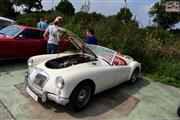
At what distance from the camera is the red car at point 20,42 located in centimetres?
707

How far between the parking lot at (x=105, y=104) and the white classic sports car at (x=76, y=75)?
294 mm

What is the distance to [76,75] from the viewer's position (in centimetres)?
436

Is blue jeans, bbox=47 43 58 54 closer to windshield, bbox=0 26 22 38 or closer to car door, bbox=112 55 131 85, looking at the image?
windshield, bbox=0 26 22 38

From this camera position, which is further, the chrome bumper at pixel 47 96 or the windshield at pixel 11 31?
the windshield at pixel 11 31

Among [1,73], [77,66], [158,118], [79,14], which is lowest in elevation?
[158,118]

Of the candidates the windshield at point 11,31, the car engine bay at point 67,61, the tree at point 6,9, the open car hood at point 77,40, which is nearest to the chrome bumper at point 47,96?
the car engine bay at point 67,61

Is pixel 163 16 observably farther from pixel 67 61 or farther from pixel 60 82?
pixel 60 82

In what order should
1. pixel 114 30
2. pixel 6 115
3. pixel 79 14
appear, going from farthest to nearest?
pixel 79 14 → pixel 114 30 → pixel 6 115

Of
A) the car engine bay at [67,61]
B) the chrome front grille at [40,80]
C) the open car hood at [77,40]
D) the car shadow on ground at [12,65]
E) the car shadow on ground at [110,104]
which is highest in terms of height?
the open car hood at [77,40]

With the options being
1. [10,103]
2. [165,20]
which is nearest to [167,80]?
[10,103]

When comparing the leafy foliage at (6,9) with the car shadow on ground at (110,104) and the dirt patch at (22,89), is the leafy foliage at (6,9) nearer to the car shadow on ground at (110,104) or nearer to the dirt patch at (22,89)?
the dirt patch at (22,89)

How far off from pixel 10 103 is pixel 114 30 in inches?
287

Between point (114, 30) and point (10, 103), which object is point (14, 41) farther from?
point (114, 30)

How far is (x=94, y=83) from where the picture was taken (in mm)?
4797
